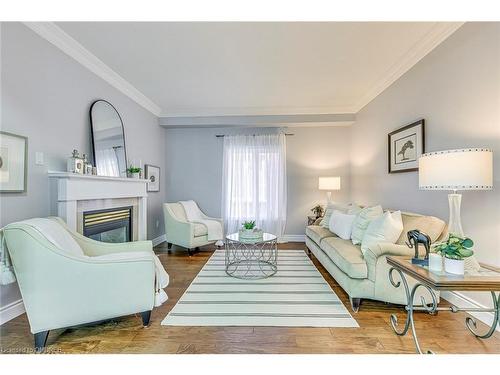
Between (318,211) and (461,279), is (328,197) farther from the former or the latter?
(461,279)

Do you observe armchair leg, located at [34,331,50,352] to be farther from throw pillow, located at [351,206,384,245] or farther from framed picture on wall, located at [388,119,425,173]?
framed picture on wall, located at [388,119,425,173]

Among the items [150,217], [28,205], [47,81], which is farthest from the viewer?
[150,217]

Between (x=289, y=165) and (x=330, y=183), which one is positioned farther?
(x=289, y=165)

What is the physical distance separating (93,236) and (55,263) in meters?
1.28

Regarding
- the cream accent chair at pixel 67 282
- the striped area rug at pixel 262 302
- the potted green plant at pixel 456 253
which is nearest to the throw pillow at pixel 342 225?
the striped area rug at pixel 262 302

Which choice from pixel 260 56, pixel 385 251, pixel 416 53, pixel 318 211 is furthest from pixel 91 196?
pixel 416 53

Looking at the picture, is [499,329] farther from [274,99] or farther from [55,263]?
[274,99]

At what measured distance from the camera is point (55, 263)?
150 cm

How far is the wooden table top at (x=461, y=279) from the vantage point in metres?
1.24

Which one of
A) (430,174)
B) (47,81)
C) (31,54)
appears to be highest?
(31,54)

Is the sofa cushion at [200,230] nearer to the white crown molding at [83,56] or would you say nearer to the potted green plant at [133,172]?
the potted green plant at [133,172]

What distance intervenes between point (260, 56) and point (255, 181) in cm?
239

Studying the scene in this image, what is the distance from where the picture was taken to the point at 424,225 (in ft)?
6.73
